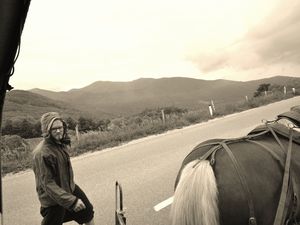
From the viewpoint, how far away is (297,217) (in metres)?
3.36

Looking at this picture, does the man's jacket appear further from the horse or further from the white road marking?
the white road marking

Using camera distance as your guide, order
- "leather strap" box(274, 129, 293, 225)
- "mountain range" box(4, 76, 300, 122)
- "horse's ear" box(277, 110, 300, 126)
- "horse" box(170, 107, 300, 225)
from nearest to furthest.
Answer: "horse" box(170, 107, 300, 225), "leather strap" box(274, 129, 293, 225), "horse's ear" box(277, 110, 300, 126), "mountain range" box(4, 76, 300, 122)

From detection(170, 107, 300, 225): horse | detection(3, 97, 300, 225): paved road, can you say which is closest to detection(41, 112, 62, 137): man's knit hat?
detection(170, 107, 300, 225): horse

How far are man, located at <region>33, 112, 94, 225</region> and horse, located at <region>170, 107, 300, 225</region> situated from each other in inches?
48.9

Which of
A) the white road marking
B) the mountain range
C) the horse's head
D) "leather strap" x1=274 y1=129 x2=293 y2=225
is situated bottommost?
the white road marking

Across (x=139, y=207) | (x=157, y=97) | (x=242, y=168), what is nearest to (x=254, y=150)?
(x=242, y=168)

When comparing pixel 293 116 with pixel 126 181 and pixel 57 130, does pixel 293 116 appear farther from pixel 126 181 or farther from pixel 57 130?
pixel 126 181

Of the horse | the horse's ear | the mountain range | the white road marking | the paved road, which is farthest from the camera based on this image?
the mountain range

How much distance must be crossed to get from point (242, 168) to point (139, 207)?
357cm

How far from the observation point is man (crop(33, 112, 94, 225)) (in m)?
3.94

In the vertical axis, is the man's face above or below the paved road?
above

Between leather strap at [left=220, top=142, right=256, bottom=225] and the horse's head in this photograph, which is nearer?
leather strap at [left=220, top=142, right=256, bottom=225]

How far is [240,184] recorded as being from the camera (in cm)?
311

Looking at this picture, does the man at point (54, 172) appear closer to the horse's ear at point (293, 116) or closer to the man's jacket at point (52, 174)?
the man's jacket at point (52, 174)
